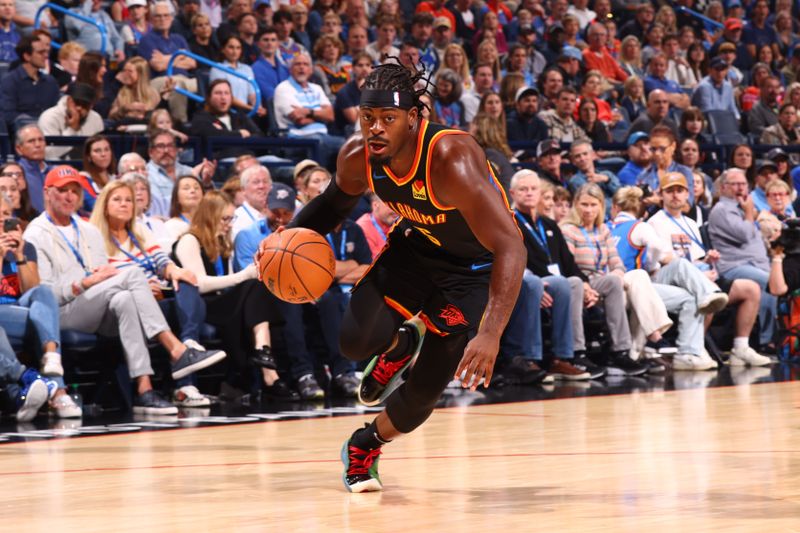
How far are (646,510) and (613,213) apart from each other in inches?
259

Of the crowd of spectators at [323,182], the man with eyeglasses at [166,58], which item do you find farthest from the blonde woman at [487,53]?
the man with eyeglasses at [166,58]

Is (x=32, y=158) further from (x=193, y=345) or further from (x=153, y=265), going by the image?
(x=193, y=345)

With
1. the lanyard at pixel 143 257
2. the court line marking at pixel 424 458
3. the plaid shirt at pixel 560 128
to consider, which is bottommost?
the court line marking at pixel 424 458

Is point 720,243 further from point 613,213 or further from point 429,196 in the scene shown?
point 429,196

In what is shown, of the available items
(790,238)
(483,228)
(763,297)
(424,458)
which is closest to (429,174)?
(483,228)

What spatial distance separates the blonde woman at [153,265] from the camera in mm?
7586

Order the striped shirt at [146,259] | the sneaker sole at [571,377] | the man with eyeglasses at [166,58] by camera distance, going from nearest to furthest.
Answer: the striped shirt at [146,259]
the sneaker sole at [571,377]
the man with eyeglasses at [166,58]

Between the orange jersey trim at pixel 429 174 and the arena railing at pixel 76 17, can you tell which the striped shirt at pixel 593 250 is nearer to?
the arena railing at pixel 76 17

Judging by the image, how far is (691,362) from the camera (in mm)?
9680

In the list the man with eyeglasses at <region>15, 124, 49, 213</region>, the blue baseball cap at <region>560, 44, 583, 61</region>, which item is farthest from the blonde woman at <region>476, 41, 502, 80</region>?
the man with eyeglasses at <region>15, 124, 49, 213</region>

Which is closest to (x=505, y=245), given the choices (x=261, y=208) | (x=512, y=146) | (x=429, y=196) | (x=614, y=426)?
(x=429, y=196)

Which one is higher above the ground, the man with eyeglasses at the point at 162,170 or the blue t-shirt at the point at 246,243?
the man with eyeglasses at the point at 162,170

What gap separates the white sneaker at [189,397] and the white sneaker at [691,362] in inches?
158

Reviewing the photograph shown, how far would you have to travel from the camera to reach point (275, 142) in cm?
1019
